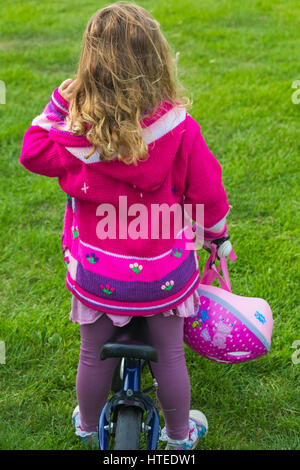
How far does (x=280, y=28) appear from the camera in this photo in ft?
22.7

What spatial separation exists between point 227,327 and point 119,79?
39.4 inches

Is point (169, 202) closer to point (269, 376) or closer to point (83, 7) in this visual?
point (269, 376)

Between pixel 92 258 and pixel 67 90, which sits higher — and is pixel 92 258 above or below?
below

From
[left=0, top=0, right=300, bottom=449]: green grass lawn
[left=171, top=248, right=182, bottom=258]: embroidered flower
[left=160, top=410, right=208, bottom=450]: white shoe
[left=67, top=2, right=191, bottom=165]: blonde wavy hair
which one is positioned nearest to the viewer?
[left=67, top=2, right=191, bottom=165]: blonde wavy hair

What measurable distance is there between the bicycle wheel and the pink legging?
208mm

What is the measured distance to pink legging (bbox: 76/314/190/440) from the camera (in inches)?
76.0

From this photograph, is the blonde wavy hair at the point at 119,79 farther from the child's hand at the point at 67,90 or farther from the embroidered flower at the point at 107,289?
the embroidered flower at the point at 107,289

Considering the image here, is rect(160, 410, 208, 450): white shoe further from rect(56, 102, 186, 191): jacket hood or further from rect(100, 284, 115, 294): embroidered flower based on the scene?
rect(56, 102, 186, 191): jacket hood

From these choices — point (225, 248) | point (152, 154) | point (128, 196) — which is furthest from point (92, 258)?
point (225, 248)

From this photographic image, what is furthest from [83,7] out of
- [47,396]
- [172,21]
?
[47,396]

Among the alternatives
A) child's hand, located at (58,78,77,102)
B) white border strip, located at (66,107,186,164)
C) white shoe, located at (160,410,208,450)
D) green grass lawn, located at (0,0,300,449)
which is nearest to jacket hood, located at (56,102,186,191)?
white border strip, located at (66,107,186,164)

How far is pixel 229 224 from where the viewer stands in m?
3.65

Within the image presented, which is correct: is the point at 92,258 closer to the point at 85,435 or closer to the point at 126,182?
the point at 126,182

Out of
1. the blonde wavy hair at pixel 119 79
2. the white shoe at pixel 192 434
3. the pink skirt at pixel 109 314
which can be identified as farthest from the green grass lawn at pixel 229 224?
the pink skirt at pixel 109 314
